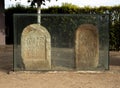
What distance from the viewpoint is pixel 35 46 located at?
1284 centimetres

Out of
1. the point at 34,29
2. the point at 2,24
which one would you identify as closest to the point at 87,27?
the point at 34,29

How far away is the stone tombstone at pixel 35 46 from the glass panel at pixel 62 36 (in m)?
0.24

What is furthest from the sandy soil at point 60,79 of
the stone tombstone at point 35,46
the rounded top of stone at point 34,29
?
the rounded top of stone at point 34,29

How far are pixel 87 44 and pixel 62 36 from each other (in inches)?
35.5

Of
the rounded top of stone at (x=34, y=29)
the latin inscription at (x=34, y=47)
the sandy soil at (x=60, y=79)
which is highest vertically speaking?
the rounded top of stone at (x=34, y=29)

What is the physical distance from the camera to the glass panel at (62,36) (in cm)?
1312

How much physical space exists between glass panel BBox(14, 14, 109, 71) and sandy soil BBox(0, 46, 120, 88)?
18.0 inches

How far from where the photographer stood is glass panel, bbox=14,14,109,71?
13.1 meters

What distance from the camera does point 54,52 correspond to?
1309 centimetres

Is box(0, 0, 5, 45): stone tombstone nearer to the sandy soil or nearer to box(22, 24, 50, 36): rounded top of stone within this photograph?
the sandy soil

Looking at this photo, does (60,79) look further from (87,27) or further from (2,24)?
(2,24)

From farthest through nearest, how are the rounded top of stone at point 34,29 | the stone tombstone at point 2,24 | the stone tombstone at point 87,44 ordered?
the stone tombstone at point 2,24 → the stone tombstone at point 87,44 → the rounded top of stone at point 34,29

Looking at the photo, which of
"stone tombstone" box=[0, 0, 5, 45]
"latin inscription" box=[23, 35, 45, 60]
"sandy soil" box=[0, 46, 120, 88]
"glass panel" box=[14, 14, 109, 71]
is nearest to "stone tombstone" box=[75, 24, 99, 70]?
"glass panel" box=[14, 14, 109, 71]

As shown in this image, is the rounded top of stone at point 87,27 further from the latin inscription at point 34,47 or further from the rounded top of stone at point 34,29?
the latin inscription at point 34,47
